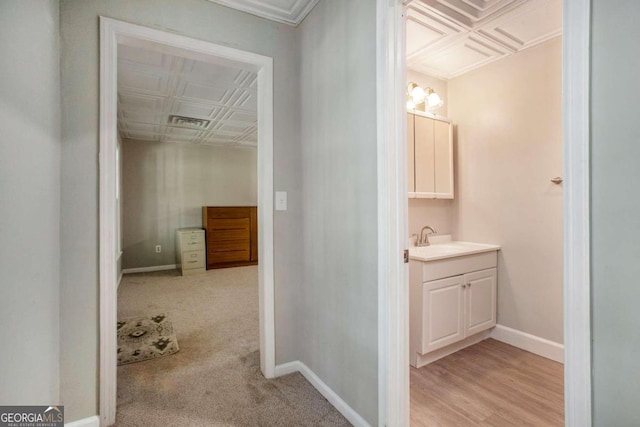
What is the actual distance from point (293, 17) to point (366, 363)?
2.27 meters

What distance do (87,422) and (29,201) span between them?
121cm

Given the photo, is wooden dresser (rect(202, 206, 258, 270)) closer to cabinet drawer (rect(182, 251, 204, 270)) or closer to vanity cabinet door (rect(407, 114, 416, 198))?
cabinet drawer (rect(182, 251, 204, 270))

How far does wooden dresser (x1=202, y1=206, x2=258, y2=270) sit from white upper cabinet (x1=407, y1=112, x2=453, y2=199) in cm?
411


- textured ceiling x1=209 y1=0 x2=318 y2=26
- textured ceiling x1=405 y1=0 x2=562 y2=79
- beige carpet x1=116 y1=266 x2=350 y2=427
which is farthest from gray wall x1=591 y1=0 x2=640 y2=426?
textured ceiling x1=209 y1=0 x2=318 y2=26

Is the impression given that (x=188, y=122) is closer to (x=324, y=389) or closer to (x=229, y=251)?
(x=229, y=251)

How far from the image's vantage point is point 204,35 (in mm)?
1883

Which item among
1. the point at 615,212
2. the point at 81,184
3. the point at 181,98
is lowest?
the point at 615,212

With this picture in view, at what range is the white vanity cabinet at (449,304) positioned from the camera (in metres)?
2.22

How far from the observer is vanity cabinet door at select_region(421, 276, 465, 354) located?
222 cm

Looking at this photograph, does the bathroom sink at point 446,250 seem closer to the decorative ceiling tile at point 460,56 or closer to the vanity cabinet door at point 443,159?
the vanity cabinet door at point 443,159

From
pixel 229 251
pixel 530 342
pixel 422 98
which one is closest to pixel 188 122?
pixel 229 251

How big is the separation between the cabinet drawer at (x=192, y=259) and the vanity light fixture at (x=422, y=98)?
15.0 ft

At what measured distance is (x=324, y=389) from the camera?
1.86 m

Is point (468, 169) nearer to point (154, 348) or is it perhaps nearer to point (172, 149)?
point (154, 348)
